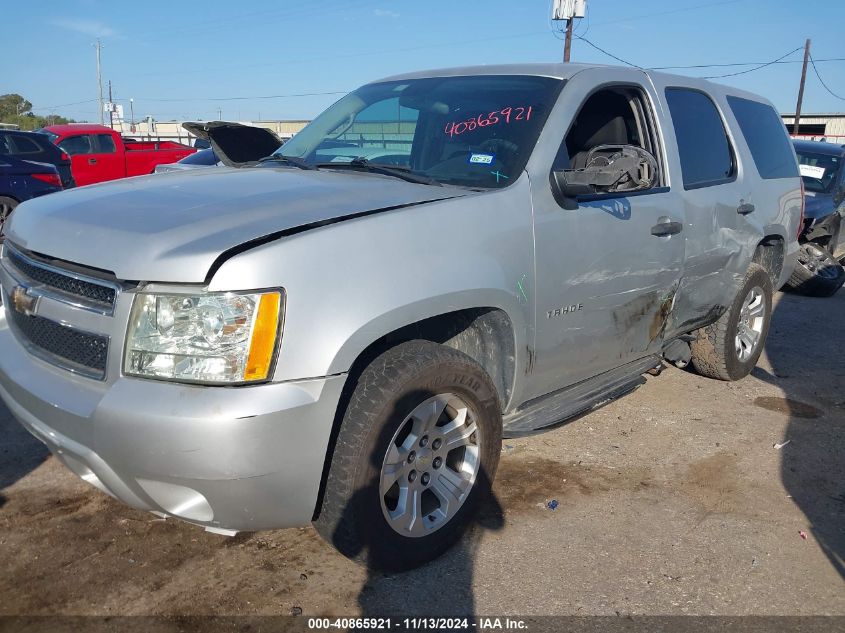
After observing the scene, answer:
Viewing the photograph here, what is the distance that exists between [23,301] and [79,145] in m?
15.2

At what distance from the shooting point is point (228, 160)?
172 inches

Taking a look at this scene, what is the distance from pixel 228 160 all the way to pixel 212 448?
2.55 m

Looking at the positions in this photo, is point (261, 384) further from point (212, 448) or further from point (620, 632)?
point (620, 632)

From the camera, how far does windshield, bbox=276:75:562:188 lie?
10.9 ft

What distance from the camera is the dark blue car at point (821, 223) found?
8969 mm

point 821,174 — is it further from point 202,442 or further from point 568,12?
point 568,12

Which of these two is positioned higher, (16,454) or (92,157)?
(92,157)

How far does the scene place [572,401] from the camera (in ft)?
11.7

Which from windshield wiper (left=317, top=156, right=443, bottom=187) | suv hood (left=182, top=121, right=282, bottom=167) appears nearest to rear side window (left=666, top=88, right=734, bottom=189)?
windshield wiper (left=317, top=156, right=443, bottom=187)

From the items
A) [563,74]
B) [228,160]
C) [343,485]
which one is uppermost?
[563,74]

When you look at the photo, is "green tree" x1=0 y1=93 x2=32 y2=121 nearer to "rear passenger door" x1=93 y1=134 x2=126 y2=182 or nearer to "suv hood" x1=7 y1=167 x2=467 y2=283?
"rear passenger door" x1=93 y1=134 x2=126 y2=182

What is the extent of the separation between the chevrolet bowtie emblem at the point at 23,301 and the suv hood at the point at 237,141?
67.4 inches

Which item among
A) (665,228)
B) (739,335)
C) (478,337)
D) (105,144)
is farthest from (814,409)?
(105,144)

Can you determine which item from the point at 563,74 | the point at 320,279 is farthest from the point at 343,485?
the point at 563,74
